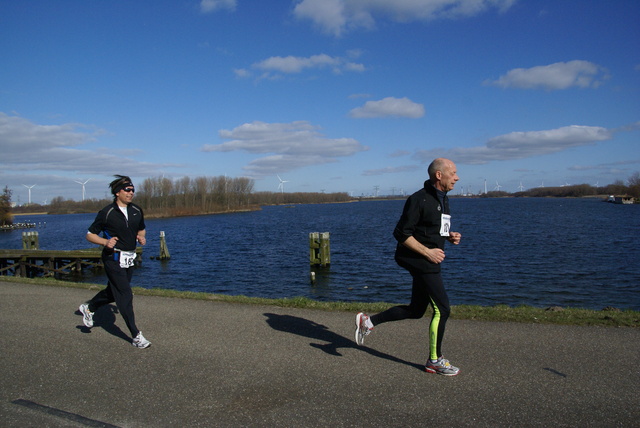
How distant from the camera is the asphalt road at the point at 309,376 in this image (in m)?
3.94

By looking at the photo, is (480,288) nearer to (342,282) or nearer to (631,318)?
(342,282)

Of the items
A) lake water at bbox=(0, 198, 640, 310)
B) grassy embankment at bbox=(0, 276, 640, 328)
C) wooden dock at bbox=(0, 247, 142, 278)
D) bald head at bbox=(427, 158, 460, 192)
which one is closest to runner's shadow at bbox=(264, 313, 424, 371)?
grassy embankment at bbox=(0, 276, 640, 328)

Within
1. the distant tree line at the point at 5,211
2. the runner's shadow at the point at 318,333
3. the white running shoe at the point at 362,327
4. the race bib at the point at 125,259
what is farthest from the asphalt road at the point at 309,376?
the distant tree line at the point at 5,211

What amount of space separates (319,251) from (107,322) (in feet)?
61.2

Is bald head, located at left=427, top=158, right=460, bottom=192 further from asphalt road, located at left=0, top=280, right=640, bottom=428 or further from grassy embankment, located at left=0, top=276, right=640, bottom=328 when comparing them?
grassy embankment, located at left=0, top=276, right=640, bottom=328

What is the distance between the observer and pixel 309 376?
4.83 metres

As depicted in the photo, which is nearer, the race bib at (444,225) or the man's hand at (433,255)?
the man's hand at (433,255)

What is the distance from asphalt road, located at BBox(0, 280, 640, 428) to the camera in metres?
3.94

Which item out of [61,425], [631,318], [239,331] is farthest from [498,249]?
[61,425]

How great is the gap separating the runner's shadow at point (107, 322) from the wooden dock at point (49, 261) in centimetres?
1987

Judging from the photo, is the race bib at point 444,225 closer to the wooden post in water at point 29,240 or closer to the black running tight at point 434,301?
the black running tight at point 434,301

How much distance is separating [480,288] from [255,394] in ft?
52.0

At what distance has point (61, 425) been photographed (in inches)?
151

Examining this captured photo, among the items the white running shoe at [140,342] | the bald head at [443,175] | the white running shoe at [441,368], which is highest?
the bald head at [443,175]
